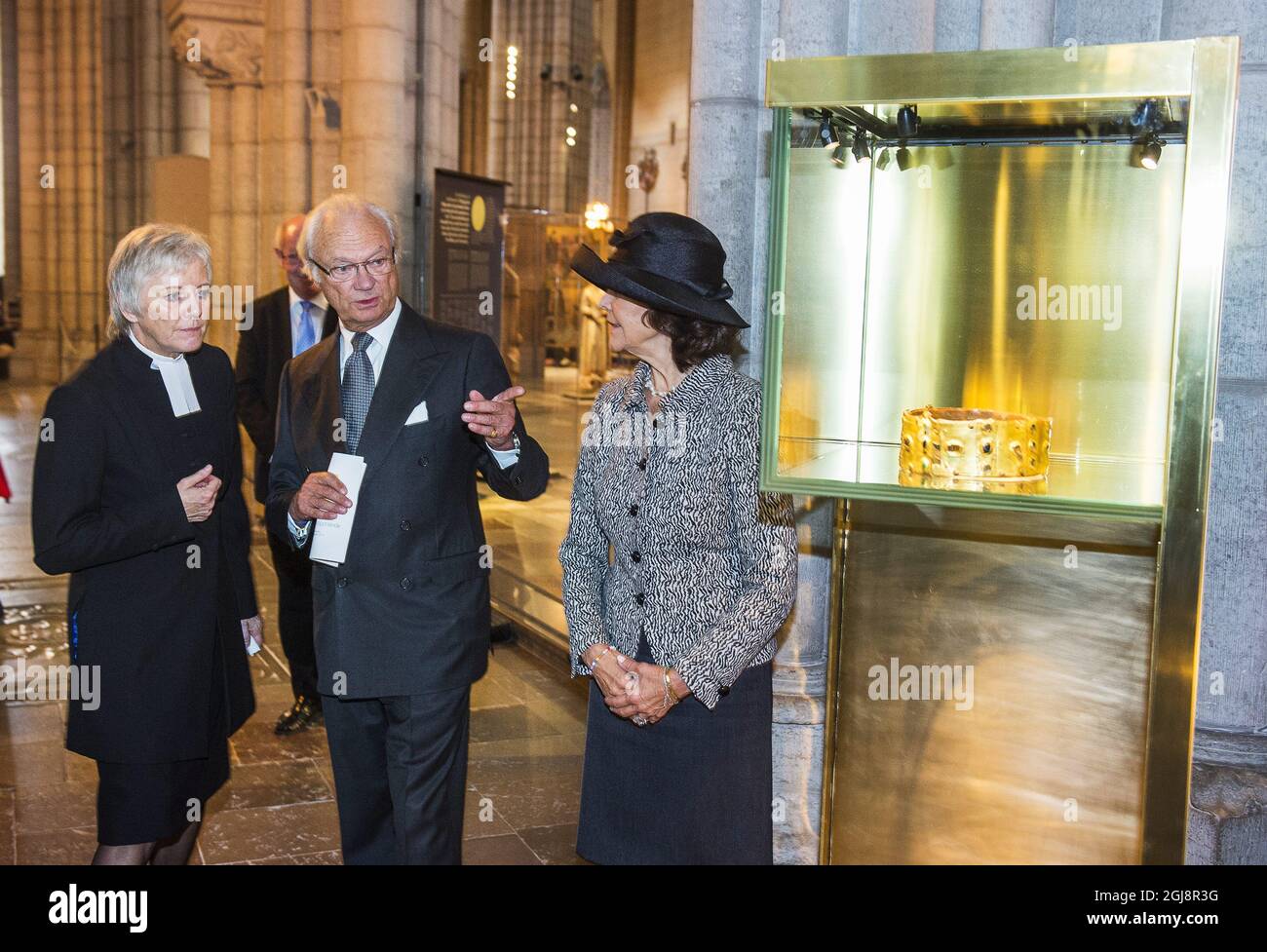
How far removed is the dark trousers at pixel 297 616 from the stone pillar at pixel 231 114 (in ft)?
22.6

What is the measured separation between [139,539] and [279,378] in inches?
103

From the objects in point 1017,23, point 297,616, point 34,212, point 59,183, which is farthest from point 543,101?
point 1017,23

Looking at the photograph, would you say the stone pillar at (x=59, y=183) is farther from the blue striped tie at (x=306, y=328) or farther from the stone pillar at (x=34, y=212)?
the blue striped tie at (x=306, y=328)

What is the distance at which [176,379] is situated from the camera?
306 centimetres

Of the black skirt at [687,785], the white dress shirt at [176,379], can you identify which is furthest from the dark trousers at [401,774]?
the white dress shirt at [176,379]

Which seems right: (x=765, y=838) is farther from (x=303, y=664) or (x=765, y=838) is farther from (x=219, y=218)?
(x=219, y=218)

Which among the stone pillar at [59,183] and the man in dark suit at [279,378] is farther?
the stone pillar at [59,183]

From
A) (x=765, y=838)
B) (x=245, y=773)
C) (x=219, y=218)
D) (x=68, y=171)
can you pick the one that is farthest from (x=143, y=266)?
(x=68, y=171)

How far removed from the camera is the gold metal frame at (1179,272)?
208 centimetres

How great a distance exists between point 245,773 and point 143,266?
2.58 metres

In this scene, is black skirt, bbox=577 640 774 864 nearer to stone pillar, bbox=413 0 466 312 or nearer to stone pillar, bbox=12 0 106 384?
stone pillar, bbox=413 0 466 312

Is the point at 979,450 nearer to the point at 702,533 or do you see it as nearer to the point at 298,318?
the point at 702,533
